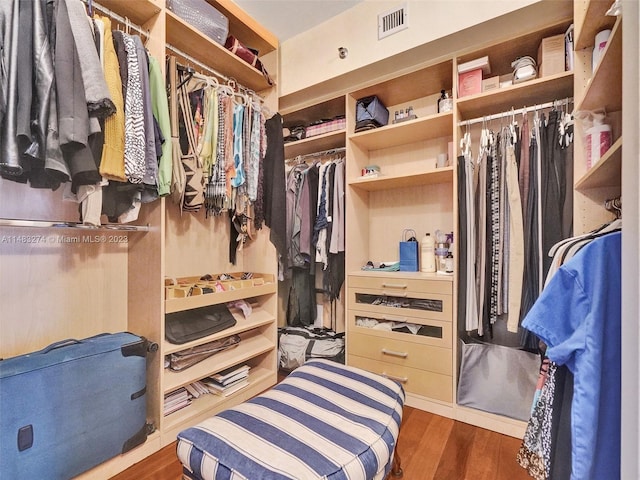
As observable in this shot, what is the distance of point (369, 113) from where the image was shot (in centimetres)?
197

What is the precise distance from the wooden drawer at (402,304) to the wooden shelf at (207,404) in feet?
2.45

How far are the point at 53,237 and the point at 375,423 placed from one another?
59.5 inches

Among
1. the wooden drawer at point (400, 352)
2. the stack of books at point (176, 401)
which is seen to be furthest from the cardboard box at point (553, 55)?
the stack of books at point (176, 401)

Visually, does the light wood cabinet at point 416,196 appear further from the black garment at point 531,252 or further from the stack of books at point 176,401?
the stack of books at point 176,401

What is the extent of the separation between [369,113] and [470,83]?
61 cm

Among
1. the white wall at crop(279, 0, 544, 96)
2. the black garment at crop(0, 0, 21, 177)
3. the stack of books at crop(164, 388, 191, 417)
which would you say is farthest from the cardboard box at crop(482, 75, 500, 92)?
the stack of books at crop(164, 388, 191, 417)

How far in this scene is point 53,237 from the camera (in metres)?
1.27

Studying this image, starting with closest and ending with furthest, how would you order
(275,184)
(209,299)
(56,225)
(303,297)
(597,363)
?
(597,363) < (56,225) < (209,299) < (275,184) < (303,297)

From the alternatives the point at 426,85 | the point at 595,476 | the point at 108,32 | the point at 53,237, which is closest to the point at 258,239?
the point at 53,237

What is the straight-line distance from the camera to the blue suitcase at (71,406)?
929 mm

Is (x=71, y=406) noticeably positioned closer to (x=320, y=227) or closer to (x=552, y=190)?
(x=320, y=227)

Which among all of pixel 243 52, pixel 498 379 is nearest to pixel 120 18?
pixel 243 52

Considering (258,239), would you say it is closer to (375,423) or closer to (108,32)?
(108,32)

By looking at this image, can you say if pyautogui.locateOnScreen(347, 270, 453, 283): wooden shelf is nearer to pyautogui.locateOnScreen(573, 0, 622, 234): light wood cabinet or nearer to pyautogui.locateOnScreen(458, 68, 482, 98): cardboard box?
pyautogui.locateOnScreen(573, 0, 622, 234): light wood cabinet
